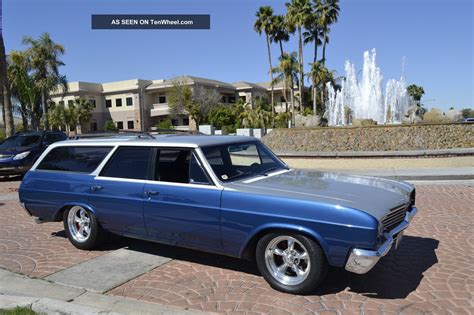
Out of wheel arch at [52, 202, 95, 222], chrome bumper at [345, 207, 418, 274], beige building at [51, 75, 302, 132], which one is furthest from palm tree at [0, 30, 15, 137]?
beige building at [51, 75, 302, 132]

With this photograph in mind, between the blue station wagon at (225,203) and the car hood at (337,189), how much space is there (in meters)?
0.01

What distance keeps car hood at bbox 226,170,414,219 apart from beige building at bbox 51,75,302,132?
173 feet

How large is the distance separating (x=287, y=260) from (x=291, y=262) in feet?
0.14

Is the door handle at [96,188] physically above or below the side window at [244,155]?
below

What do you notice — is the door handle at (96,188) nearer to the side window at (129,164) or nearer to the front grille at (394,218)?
the side window at (129,164)

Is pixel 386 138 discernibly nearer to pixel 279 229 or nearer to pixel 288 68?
pixel 279 229

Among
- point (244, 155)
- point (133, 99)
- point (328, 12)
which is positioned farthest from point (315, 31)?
point (244, 155)

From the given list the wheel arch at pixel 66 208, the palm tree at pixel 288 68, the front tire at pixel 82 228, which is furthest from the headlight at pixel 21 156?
the palm tree at pixel 288 68

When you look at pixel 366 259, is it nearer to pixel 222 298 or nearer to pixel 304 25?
pixel 222 298

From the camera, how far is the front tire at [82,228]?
5695 mm

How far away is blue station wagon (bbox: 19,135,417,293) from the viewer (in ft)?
13.1

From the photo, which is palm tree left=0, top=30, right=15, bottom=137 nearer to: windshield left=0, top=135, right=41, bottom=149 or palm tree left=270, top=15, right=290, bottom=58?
windshield left=0, top=135, right=41, bottom=149

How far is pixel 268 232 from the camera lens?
4301mm

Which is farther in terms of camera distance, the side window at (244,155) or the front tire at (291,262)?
the side window at (244,155)
